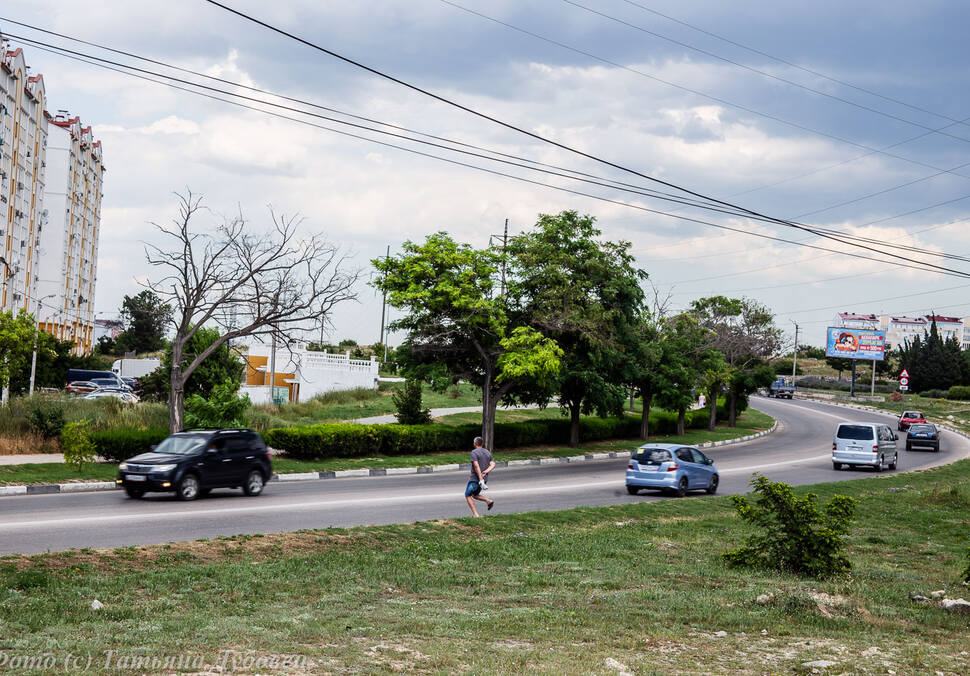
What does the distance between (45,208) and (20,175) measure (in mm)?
13927

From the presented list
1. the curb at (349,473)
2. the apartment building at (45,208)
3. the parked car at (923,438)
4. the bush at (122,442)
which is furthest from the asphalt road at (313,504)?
the apartment building at (45,208)

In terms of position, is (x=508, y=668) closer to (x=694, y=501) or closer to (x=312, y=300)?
(x=694, y=501)

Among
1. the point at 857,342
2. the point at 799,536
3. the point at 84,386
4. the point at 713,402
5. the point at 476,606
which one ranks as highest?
the point at 857,342

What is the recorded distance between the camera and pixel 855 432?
36.7 meters

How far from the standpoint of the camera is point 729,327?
6525 cm

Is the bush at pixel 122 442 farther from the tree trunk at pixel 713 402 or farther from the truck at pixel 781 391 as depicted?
the truck at pixel 781 391

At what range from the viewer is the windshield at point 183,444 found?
20797mm

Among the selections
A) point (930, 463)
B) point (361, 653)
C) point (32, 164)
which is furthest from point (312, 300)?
point (32, 164)

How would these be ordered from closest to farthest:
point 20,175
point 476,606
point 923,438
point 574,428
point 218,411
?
1. point 476,606
2. point 218,411
3. point 574,428
4. point 923,438
5. point 20,175

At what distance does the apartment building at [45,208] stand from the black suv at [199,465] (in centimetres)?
4456

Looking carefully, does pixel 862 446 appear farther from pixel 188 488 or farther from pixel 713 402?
pixel 188 488

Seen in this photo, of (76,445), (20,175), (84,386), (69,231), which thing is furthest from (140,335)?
(76,445)

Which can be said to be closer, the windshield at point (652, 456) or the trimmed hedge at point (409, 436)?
the windshield at point (652, 456)

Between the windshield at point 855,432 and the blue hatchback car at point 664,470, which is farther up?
the windshield at point 855,432
